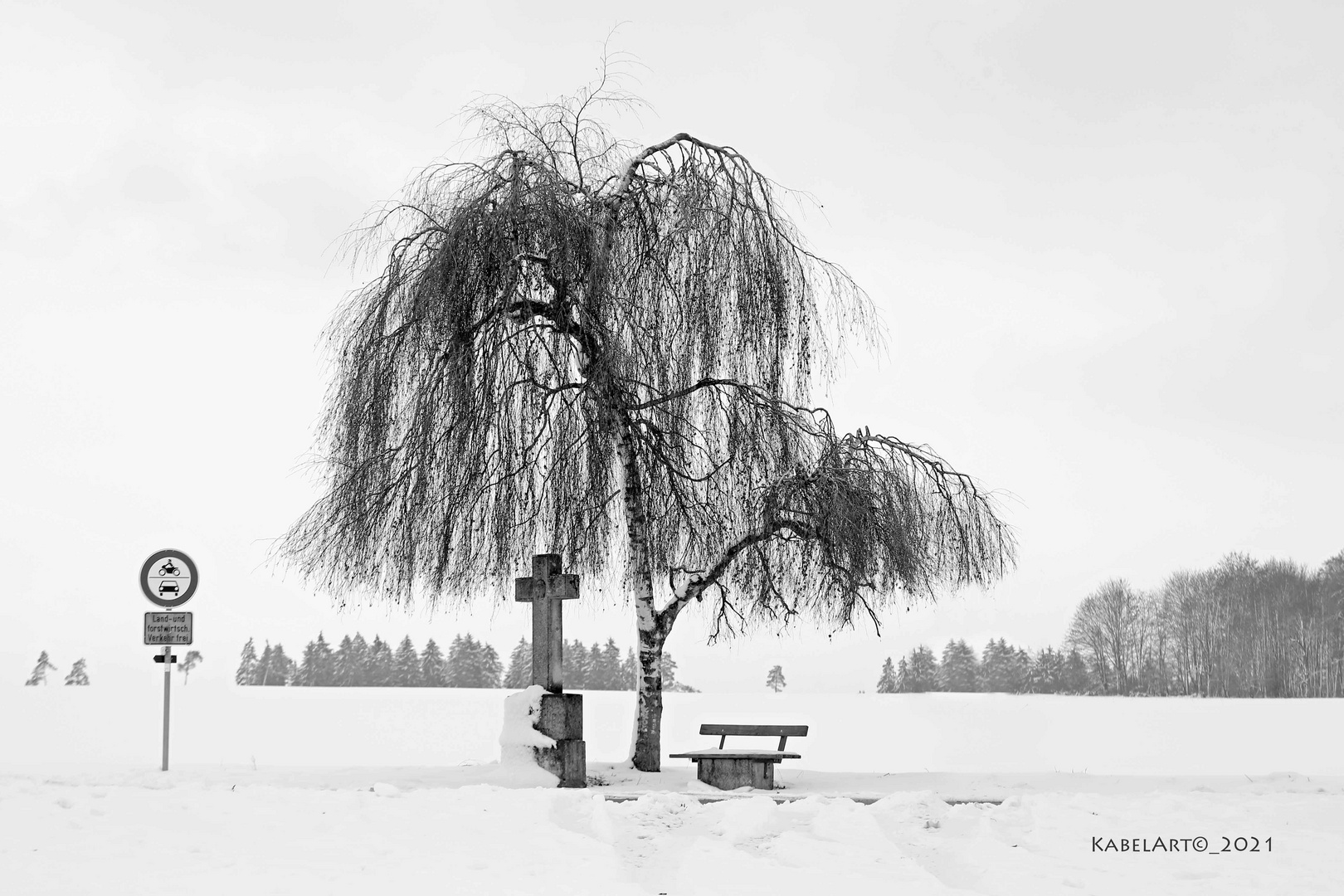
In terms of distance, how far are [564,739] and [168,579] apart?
4.65m

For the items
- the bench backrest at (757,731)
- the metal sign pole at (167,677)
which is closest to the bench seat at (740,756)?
the bench backrest at (757,731)

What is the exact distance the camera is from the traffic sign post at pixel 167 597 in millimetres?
11242

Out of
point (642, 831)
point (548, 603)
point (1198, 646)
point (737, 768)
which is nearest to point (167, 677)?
point (548, 603)

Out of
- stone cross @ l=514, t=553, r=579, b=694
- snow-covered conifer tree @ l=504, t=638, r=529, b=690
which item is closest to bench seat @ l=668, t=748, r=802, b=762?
stone cross @ l=514, t=553, r=579, b=694

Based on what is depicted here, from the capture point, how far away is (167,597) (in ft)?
37.0

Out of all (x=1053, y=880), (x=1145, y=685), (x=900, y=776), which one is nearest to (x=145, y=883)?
(x=1053, y=880)

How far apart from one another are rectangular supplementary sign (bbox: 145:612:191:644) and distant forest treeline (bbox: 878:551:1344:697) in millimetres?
30008

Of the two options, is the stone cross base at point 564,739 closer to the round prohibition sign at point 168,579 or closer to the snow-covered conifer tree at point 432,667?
the round prohibition sign at point 168,579

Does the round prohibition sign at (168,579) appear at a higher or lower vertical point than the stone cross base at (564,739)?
higher

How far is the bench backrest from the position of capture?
10.9 meters

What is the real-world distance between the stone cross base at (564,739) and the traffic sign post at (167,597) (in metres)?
4.05

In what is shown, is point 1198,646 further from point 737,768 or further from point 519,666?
point 737,768

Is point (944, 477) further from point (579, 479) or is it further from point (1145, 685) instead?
point (1145, 685)

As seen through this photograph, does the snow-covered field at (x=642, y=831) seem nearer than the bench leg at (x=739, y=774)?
Yes
